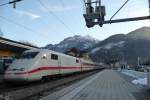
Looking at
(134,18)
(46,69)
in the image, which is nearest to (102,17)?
(134,18)

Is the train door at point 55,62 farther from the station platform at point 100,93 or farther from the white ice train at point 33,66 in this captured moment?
the station platform at point 100,93

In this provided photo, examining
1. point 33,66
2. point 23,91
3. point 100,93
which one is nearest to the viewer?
point 100,93

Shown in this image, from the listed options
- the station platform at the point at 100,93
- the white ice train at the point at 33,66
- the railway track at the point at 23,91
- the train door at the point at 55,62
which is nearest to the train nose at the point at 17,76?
the white ice train at the point at 33,66

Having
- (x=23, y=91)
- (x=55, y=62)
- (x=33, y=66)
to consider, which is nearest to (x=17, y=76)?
(x=33, y=66)

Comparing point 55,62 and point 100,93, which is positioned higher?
point 55,62

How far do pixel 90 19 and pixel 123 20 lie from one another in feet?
6.02

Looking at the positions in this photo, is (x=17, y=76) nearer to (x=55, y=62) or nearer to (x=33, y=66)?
(x=33, y=66)

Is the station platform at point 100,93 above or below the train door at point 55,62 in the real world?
below

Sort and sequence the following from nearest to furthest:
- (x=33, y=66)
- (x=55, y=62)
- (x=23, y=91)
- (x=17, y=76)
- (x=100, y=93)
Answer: (x=100, y=93), (x=23, y=91), (x=17, y=76), (x=33, y=66), (x=55, y=62)

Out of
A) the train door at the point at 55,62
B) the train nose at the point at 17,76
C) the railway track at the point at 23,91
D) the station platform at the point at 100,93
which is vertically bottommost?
the station platform at the point at 100,93

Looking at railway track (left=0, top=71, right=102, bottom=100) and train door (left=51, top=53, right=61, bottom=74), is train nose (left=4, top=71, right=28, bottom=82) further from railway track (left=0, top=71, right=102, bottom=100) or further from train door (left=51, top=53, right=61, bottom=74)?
train door (left=51, top=53, right=61, bottom=74)

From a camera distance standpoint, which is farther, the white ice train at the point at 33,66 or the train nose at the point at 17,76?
the white ice train at the point at 33,66

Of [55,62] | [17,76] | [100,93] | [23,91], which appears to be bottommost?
[100,93]

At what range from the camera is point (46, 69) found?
2553cm
